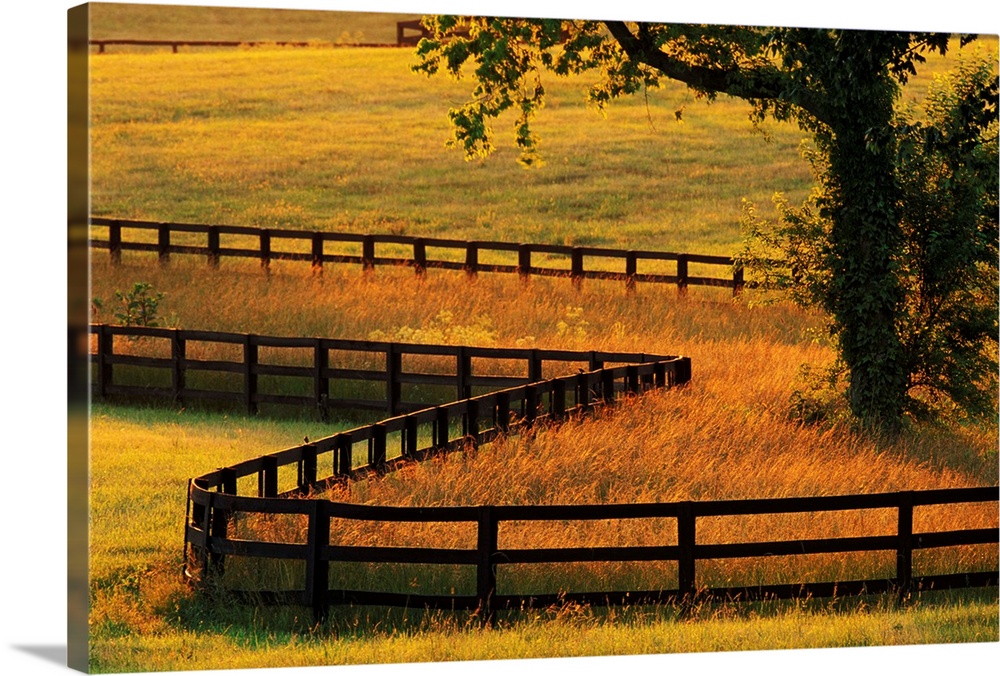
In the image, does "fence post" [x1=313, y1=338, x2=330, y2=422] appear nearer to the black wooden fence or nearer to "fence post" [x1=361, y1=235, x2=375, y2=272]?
"fence post" [x1=361, y1=235, x2=375, y2=272]

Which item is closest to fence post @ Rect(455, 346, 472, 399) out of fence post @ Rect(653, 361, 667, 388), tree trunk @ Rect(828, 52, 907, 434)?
fence post @ Rect(653, 361, 667, 388)

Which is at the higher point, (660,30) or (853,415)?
(660,30)

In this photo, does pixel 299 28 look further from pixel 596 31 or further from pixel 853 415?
pixel 853 415

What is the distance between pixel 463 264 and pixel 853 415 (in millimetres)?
7755

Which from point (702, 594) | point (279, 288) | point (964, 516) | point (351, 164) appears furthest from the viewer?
point (351, 164)

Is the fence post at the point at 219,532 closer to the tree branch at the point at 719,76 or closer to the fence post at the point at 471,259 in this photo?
the tree branch at the point at 719,76

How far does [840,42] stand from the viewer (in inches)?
623

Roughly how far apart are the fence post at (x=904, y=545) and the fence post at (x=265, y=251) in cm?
1127

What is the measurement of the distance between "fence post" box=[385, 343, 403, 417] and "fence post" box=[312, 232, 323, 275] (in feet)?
12.1

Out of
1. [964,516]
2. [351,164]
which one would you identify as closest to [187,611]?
[964,516]

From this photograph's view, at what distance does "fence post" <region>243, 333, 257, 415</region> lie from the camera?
1872 cm

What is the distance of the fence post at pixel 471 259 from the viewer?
22327 millimetres

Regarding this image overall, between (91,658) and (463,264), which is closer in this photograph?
(91,658)

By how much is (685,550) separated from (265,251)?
12220 mm
